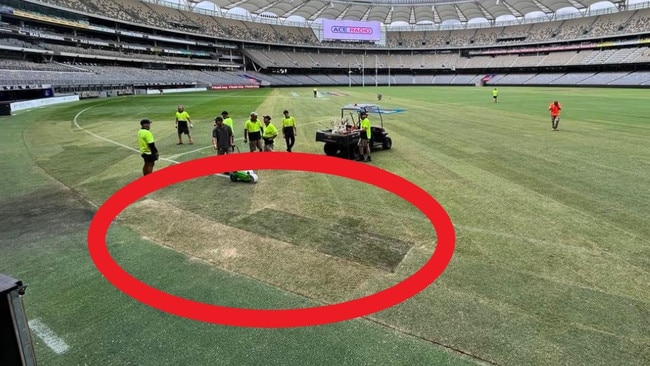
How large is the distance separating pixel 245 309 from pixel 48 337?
2.50m

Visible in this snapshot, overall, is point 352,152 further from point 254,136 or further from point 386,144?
point 254,136

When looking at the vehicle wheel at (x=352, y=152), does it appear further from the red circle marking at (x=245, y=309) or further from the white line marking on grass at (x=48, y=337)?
the white line marking on grass at (x=48, y=337)

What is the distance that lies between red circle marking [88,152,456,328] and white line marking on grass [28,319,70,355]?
1141 millimetres

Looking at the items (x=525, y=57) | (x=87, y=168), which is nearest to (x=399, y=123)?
(x=87, y=168)

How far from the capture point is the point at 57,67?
5941 cm

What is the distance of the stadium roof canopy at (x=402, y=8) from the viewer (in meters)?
99.1

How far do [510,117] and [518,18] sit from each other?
347ft

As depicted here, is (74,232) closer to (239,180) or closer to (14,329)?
(239,180)

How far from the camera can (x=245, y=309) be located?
538 centimetres

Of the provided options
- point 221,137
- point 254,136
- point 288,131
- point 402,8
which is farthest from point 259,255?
point 402,8

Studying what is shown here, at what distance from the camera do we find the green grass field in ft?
15.1

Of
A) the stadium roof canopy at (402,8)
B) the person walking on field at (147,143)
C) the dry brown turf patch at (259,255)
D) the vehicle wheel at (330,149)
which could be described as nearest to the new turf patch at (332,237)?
the dry brown turf patch at (259,255)

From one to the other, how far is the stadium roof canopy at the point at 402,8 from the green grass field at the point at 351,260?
9721cm

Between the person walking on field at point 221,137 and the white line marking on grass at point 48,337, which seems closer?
the white line marking on grass at point 48,337
